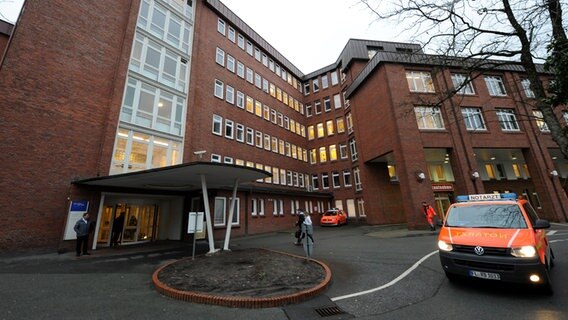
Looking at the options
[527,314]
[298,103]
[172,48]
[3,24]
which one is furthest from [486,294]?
[298,103]

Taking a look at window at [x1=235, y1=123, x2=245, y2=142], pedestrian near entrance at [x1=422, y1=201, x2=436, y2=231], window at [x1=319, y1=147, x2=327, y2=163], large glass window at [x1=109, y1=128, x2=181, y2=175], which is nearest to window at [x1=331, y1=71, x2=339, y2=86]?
window at [x1=319, y1=147, x2=327, y2=163]

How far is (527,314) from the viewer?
14.1 ft

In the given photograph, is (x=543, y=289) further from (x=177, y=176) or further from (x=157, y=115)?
(x=157, y=115)

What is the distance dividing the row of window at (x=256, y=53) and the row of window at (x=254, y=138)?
9783 mm

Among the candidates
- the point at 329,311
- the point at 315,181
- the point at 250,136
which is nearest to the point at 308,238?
the point at 329,311

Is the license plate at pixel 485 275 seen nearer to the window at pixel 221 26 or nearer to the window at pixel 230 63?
the window at pixel 230 63

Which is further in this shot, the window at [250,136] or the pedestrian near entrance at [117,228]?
the window at [250,136]

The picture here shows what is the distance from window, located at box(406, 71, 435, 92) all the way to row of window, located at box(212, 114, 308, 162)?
14549mm

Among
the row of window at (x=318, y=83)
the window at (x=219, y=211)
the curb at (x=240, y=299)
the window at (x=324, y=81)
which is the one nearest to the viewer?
the curb at (x=240, y=299)

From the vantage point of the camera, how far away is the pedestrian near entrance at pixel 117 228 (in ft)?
46.1

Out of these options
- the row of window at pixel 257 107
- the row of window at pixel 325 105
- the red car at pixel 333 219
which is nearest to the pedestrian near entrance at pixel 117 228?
the row of window at pixel 257 107

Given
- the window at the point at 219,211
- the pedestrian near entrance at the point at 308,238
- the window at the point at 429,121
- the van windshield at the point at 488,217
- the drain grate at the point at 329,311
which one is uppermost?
the window at the point at 429,121

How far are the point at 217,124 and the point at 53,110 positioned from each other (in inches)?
433

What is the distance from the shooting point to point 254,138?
83.8 feet
